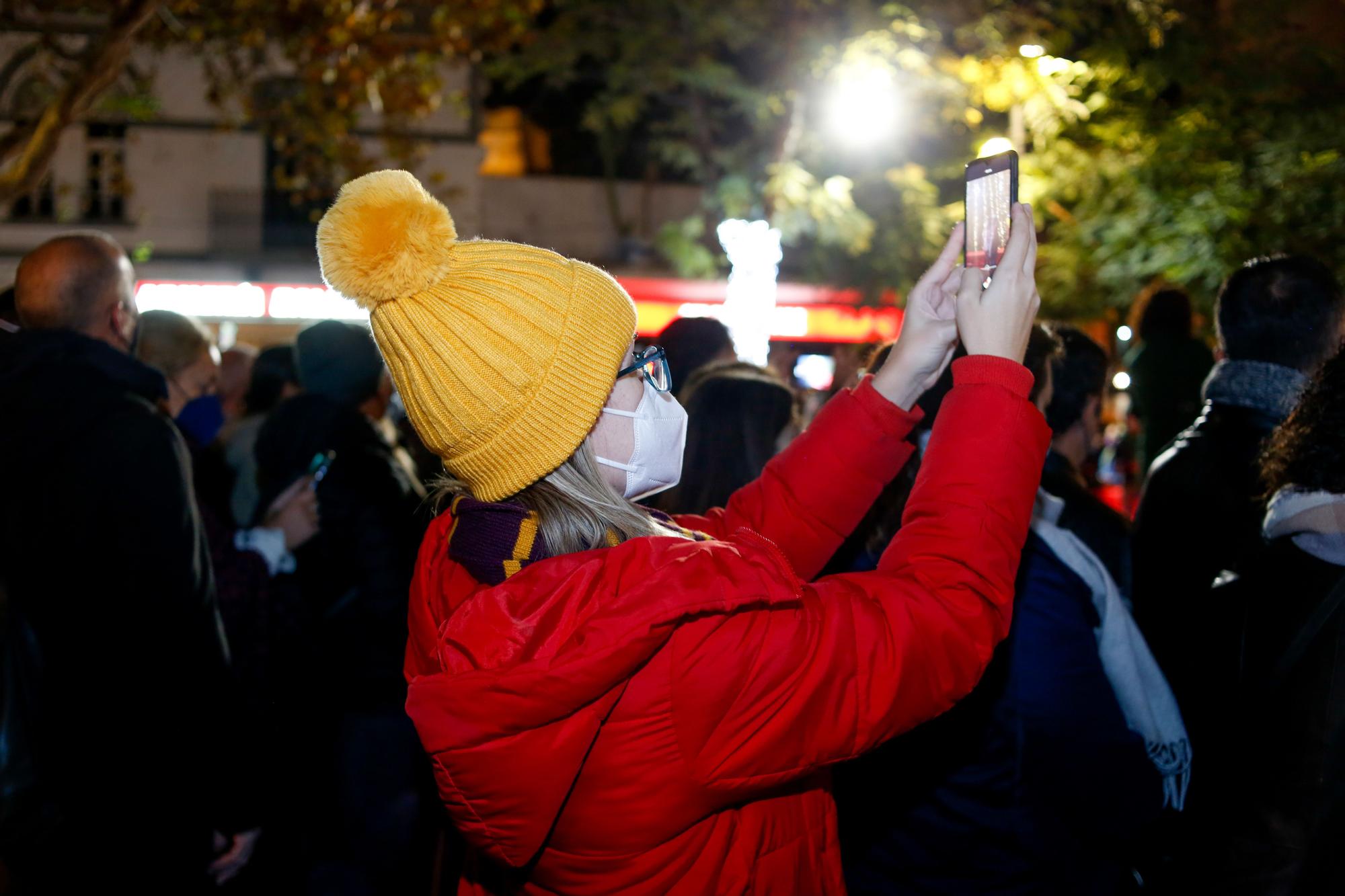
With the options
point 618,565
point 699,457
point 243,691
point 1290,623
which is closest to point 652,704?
point 618,565

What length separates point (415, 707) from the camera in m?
1.35

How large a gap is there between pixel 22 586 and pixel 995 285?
88.0 inches

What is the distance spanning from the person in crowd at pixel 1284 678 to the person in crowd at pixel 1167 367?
10.2ft

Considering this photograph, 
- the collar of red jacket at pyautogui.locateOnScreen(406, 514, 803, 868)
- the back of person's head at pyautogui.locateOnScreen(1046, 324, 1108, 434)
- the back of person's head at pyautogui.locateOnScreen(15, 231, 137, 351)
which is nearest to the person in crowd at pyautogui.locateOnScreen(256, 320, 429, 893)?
the back of person's head at pyautogui.locateOnScreen(15, 231, 137, 351)

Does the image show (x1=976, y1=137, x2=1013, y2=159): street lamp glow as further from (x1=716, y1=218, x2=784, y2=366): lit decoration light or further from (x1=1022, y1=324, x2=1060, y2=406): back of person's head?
(x1=716, y1=218, x2=784, y2=366): lit decoration light

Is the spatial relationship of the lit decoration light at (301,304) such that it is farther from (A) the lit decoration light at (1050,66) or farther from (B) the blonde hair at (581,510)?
(B) the blonde hair at (581,510)

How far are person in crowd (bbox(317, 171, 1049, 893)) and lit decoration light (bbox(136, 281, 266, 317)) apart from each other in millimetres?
15946

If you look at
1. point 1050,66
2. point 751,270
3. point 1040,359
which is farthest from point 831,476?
point 751,270

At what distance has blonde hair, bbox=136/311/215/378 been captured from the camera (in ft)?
13.7

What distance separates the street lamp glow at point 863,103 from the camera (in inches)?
494

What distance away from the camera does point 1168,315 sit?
533cm

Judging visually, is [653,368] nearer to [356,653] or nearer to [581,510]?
[581,510]

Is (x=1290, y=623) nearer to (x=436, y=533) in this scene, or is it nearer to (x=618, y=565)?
(x=618, y=565)

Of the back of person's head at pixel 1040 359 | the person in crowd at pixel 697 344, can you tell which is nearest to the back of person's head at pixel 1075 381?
the back of person's head at pixel 1040 359
